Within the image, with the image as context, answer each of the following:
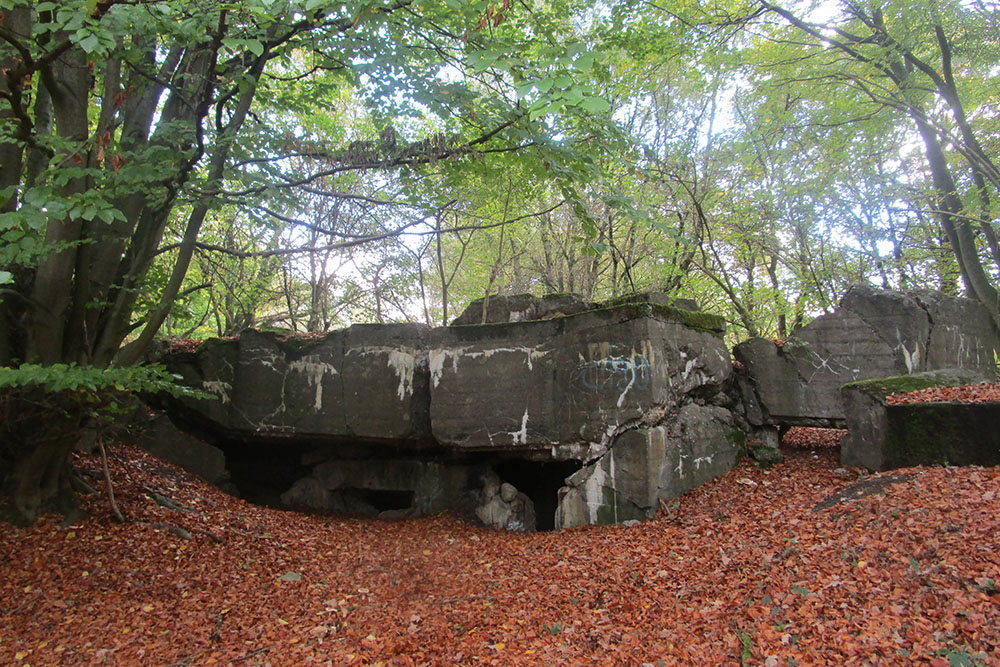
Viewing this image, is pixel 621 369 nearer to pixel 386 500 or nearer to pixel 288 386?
pixel 386 500

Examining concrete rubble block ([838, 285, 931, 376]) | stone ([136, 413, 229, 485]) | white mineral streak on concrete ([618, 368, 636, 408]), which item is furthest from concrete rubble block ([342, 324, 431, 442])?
concrete rubble block ([838, 285, 931, 376])

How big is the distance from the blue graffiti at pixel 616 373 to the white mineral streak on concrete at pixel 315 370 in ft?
11.9

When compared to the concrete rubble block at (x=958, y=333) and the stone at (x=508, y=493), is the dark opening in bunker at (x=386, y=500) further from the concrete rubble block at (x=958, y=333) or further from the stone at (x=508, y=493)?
the concrete rubble block at (x=958, y=333)

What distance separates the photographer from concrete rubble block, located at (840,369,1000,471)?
466 cm

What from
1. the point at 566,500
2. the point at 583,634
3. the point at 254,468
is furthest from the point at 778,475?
the point at 254,468

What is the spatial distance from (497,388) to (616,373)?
153 cm

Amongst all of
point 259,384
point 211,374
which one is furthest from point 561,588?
point 211,374

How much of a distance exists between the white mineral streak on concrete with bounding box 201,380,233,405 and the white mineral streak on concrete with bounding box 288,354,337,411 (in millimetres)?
1002

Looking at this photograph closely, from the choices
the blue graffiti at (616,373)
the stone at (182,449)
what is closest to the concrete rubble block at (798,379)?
the blue graffiti at (616,373)

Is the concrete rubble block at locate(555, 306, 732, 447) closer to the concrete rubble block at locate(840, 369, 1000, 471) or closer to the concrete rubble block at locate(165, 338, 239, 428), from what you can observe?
the concrete rubble block at locate(840, 369, 1000, 471)

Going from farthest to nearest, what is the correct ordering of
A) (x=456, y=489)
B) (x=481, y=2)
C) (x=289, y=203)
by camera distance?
(x=456, y=489) < (x=289, y=203) < (x=481, y=2)

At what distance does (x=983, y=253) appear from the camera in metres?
9.74

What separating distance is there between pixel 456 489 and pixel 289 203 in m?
4.70

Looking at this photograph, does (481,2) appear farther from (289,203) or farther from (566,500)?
(566,500)
